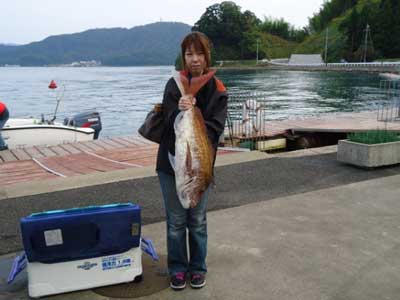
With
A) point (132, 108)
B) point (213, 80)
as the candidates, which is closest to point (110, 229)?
point (213, 80)

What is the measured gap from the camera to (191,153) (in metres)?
2.80

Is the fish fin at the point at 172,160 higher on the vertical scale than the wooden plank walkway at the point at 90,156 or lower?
higher

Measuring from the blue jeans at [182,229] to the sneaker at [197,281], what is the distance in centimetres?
3

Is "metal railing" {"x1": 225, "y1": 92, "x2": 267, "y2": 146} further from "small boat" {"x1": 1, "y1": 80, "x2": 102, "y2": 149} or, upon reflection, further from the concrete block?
"small boat" {"x1": 1, "y1": 80, "x2": 102, "y2": 149}

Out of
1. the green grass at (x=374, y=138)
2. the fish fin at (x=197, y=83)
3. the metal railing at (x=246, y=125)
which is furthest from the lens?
the metal railing at (x=246, y=125)

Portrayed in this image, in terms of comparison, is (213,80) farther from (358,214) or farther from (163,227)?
(358,214)

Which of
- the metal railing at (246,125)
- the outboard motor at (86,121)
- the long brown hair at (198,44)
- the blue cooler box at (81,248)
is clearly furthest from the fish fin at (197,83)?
the outboard motor at (86,121)

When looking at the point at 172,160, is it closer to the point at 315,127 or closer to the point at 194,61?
the point at 194,61

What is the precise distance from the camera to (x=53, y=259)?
2.99 meters

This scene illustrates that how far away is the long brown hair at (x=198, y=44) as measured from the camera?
2927 mm

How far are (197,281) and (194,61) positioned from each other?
160 cm

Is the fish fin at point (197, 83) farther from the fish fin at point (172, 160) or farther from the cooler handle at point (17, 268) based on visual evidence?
the cooler handle at point (17, 268)

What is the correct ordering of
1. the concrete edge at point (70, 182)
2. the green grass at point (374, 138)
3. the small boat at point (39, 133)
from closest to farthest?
the concrete edge at point (70, 182) < the green grass at point (374, 138) < the small boat at point (39, 133)

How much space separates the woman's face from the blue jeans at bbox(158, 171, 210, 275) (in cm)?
76
